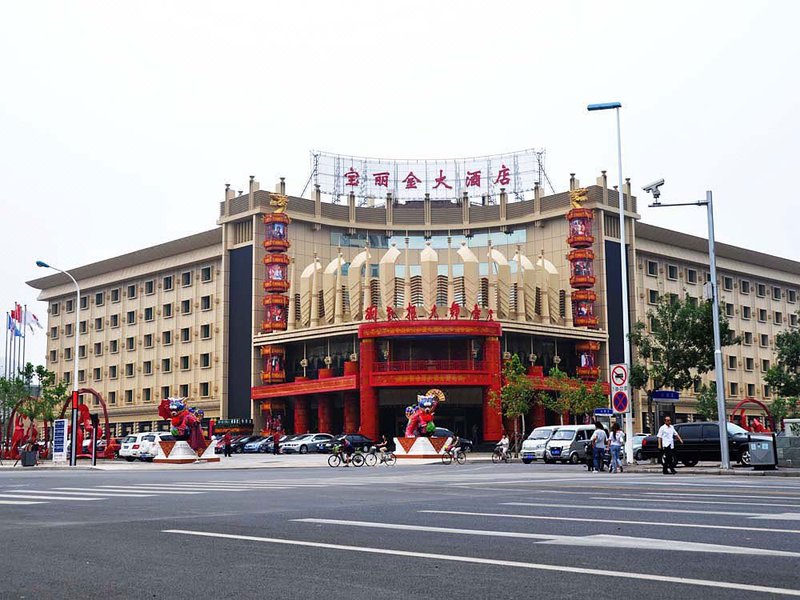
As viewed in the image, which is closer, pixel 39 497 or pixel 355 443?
pixel 39 497

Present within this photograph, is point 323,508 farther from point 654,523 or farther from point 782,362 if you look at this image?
point 782,362

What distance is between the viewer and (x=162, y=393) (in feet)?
269

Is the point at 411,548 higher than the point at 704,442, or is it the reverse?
the point at 411,548

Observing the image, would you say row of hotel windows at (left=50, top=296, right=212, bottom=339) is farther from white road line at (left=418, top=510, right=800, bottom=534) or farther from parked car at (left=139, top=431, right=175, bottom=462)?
white road line at (left=418, top=510, right=800, bottom=534)

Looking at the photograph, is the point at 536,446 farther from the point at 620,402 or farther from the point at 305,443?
the point at 305,443

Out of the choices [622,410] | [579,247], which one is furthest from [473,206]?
[622,410]

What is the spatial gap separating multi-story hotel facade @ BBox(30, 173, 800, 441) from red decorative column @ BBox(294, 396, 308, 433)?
0.33 feet

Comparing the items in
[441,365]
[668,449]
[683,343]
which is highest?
[441,365]

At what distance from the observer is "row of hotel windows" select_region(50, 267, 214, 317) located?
7975 cm

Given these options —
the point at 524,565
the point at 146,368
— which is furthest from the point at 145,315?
the point at 524,565

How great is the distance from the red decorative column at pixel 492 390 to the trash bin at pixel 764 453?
33225mm

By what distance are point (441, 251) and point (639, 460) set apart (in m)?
37.9

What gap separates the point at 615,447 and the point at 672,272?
55.4 metres

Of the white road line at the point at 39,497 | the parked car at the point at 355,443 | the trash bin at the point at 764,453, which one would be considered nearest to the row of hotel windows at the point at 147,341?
the parked car at the point at 355,443
